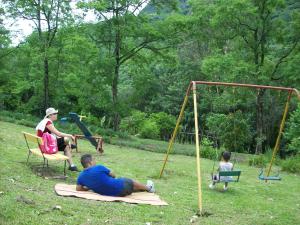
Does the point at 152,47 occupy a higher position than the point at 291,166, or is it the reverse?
the point at 152,47

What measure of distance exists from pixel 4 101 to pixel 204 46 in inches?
608

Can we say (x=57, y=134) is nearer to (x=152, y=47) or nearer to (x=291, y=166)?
(x=291, y=166)

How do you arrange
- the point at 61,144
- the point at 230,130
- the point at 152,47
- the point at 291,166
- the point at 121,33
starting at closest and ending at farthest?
the point at 61,144, the point at 291,166, the point at 230,130, the point at 121,33, the point at 152,47

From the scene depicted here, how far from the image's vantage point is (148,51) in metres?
26.0

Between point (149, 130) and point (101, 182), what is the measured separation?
78.6ft

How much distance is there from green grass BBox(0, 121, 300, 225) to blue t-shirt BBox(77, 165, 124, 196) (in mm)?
664

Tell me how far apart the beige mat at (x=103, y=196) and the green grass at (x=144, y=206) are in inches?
7.9

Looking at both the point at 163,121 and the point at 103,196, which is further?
the point at 163,121

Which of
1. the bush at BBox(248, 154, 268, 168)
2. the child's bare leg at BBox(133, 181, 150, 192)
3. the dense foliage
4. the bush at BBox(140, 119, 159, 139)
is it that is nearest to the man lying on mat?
the child's bare leg at BBox(133, 181, 150, 192)

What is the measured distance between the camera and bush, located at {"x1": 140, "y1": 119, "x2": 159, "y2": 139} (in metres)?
32.1

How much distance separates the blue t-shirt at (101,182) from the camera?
8250mm

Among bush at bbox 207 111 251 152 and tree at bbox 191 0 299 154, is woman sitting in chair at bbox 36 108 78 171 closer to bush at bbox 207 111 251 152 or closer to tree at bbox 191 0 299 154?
bush at bbox 207 111 251 152

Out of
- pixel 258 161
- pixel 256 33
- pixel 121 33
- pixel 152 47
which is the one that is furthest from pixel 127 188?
pixel 256 33

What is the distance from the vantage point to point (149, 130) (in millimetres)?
32188
